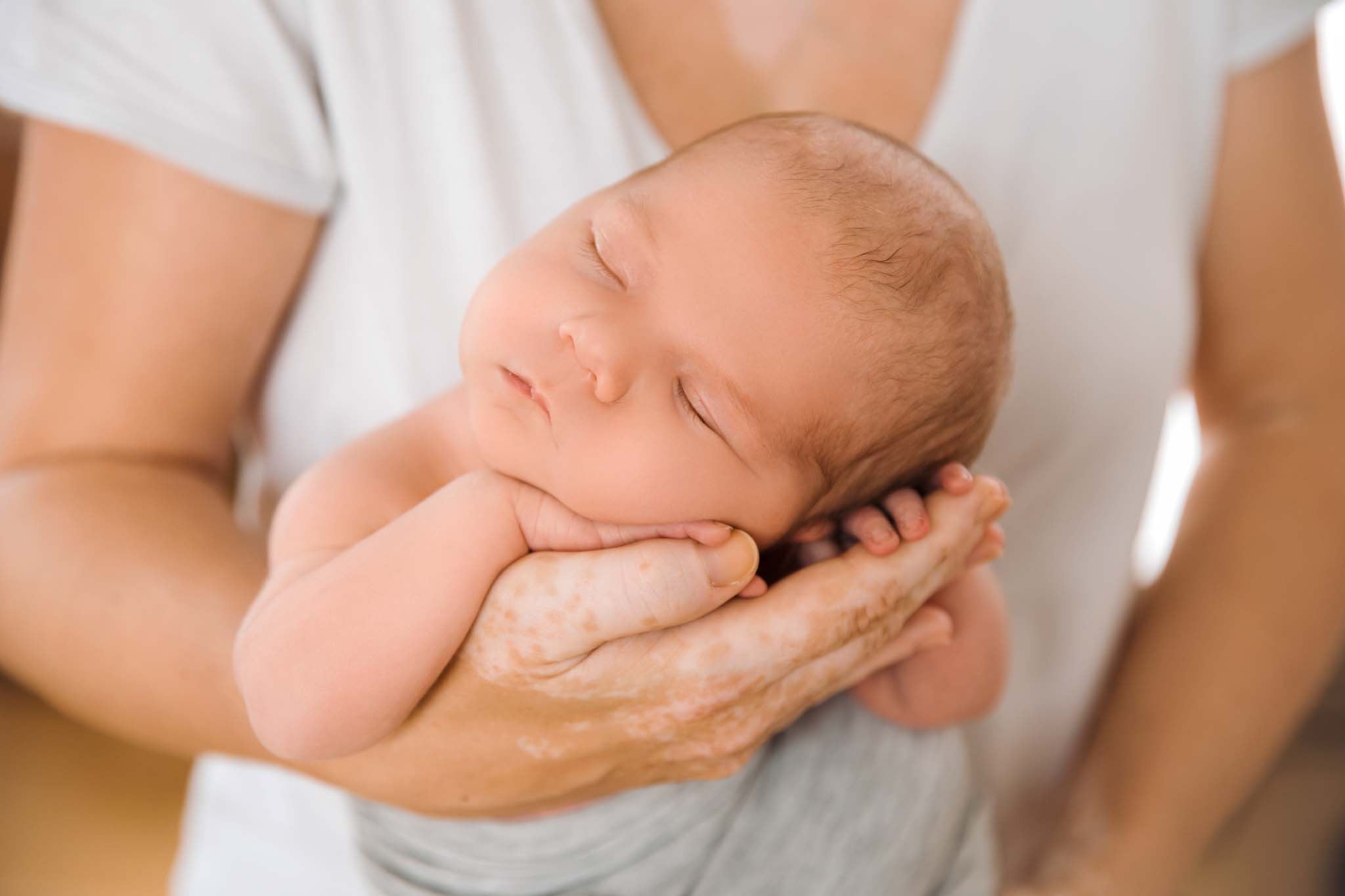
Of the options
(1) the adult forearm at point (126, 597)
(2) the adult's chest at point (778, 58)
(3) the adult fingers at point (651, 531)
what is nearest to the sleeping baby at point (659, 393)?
(3) the adult fingers at point (651, 531)

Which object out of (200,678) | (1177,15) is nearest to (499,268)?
(200,678)

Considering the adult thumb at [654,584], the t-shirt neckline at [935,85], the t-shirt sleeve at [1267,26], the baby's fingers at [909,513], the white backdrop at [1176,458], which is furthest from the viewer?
the white backdrop at [1176,458]

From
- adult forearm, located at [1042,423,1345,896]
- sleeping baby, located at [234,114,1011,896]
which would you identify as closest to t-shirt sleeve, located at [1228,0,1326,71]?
adult forearm, located at [1042,423,1345,896]

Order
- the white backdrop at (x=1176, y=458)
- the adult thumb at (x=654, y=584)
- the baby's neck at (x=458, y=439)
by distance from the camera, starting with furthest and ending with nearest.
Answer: the white backdrop at (x=1176, y=458) < the baby's neck at (x=458, y=439) < the adult thumb at (x=654, y=584)

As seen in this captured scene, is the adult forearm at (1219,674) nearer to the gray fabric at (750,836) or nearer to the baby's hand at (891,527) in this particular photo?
the gray fabric at (750,836)

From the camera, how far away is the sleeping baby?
717mm

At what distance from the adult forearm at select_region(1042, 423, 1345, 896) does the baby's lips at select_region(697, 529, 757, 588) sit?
720mm

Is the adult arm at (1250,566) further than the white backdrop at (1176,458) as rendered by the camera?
No

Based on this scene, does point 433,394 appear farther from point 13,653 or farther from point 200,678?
point 13,653

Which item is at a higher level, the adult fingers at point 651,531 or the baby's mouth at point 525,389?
the baby's mouth at point 525,389

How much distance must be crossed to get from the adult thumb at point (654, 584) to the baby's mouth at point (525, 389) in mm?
120

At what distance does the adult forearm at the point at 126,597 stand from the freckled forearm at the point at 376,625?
0.21 m

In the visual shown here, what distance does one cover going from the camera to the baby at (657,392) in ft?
2.35

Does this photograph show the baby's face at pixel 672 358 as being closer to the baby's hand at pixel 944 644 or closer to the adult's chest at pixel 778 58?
the baby's hand at pixel 944 644
